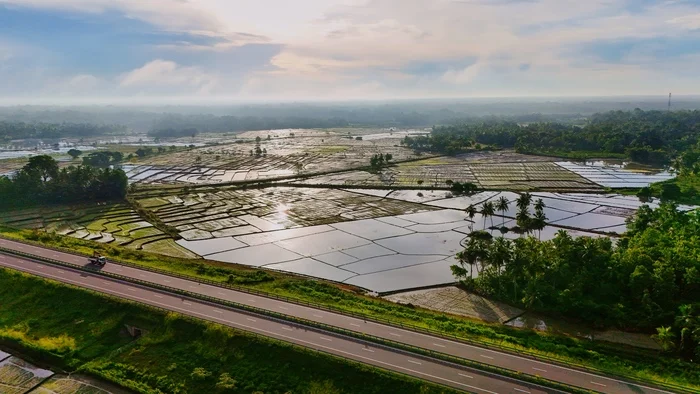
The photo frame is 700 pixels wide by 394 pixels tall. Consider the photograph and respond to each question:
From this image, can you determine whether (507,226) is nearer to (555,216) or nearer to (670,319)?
(555,216)

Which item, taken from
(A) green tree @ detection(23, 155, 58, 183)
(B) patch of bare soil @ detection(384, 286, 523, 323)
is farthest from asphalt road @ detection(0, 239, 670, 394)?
(A) green tree @ detection(23, 155, 58, 183)

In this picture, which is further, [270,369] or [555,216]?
[555,216]

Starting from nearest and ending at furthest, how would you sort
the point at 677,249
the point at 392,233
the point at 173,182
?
the point at 677,249
the point at 392,233
the point at 173,182

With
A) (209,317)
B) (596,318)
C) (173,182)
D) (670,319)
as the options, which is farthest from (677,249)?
(173,182)

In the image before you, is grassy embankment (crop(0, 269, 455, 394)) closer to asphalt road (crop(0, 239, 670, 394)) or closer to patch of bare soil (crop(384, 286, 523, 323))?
asphalt road (crop(0, 239, 670, 394))

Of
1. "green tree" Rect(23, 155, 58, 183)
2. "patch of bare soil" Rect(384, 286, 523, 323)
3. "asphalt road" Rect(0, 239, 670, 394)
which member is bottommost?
"patch of bare soil" Rect(384, 286, 523, 323)

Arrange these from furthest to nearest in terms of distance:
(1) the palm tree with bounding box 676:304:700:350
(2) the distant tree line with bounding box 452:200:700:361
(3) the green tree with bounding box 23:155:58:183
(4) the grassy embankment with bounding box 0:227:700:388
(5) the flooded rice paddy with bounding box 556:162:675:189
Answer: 1. (5) the flooded rice paddy with bounding box 556:162:675:189
2. (3) the green tree with bounding box 23:155:58:183
3. (2) the distant tree line with bounding box 452:200:700:361
4. (1) the palm tree with bounding box 676:304:700:350
5. (4) the grassy embankment with bounding box 0:227:700:388

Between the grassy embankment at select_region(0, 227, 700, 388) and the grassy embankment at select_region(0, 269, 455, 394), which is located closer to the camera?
the grassy embankment at select_region(0, 269, 455, 394)
